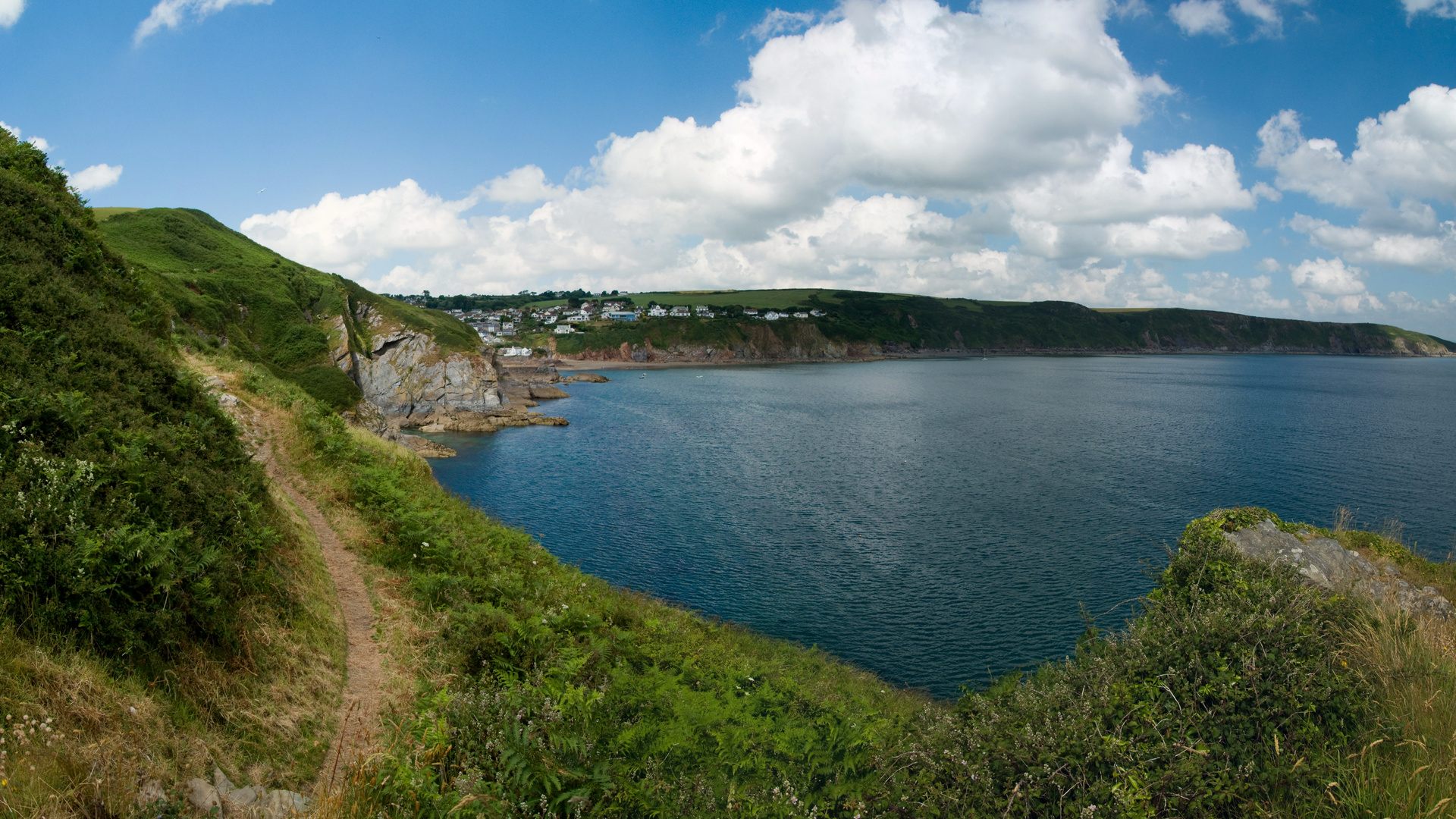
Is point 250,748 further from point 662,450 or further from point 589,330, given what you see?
point 589,330

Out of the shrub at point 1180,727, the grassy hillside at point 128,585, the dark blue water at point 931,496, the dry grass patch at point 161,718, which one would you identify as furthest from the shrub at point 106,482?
the dark blue water at point 931,496

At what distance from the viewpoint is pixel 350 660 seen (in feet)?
29.6

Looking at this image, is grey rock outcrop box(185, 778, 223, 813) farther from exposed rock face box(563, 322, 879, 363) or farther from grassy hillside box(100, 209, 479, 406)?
exposed rock face box(563, 322, 879, 363)

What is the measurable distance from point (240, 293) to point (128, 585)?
5332cm

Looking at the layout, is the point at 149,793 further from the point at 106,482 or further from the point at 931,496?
the point at 931,496

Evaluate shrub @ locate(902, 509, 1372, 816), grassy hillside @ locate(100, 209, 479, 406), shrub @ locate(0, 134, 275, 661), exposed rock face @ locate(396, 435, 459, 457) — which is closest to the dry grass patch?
shrub @ locate(0, 134, 275, 661)

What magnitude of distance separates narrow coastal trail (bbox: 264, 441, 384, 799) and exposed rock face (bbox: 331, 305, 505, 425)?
59.5 metres

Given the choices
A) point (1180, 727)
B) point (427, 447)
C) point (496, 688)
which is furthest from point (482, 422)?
point (1180, 727)

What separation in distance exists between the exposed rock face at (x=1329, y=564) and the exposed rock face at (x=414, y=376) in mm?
69967

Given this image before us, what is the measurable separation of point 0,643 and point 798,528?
1161 inches

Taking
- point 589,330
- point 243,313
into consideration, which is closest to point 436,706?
point 243,313

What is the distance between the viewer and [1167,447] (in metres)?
51.5

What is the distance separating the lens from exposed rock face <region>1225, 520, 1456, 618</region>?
12164 millimetres

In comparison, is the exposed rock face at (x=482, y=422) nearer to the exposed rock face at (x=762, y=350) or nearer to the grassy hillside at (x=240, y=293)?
the grassy hillside at (x=240, y=293)
